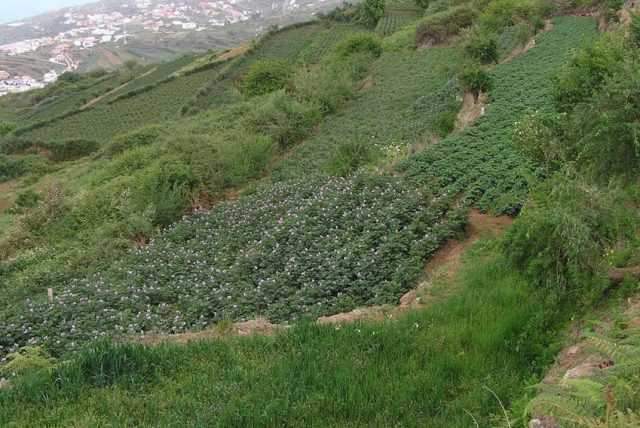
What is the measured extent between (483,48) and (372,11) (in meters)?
35.5

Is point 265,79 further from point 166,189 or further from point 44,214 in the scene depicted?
point 166,189

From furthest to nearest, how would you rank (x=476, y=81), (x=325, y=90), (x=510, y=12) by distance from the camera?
1. (x=510, y=12)
2. (x=325, y=90)
3. (x=476, y=81)

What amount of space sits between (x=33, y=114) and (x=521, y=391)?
6769cm

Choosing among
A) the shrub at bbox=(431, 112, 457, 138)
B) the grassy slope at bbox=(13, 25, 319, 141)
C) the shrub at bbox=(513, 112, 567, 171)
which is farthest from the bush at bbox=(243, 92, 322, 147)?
the shrub at bbox=(513, 112, 567, 171)

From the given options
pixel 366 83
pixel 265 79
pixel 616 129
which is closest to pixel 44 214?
pixel 616 129

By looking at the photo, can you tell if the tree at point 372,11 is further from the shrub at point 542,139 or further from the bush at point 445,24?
the shrub at point 542,139

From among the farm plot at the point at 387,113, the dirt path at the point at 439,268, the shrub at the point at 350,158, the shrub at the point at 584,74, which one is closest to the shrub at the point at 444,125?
the farm plot at the point at 387,113

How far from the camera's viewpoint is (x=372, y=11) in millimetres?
59406

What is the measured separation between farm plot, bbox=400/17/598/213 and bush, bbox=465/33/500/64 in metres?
4.81

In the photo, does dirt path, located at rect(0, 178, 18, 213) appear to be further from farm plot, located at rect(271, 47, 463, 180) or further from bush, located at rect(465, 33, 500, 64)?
bush, located at rect(465, 33, 500, 64)

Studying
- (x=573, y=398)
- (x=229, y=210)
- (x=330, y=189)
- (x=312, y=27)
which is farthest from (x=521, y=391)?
(x=312, y=27)

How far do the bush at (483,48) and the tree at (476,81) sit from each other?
6.26 m

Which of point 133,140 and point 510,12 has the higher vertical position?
point 510,12

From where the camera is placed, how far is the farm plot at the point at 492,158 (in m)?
11.9
